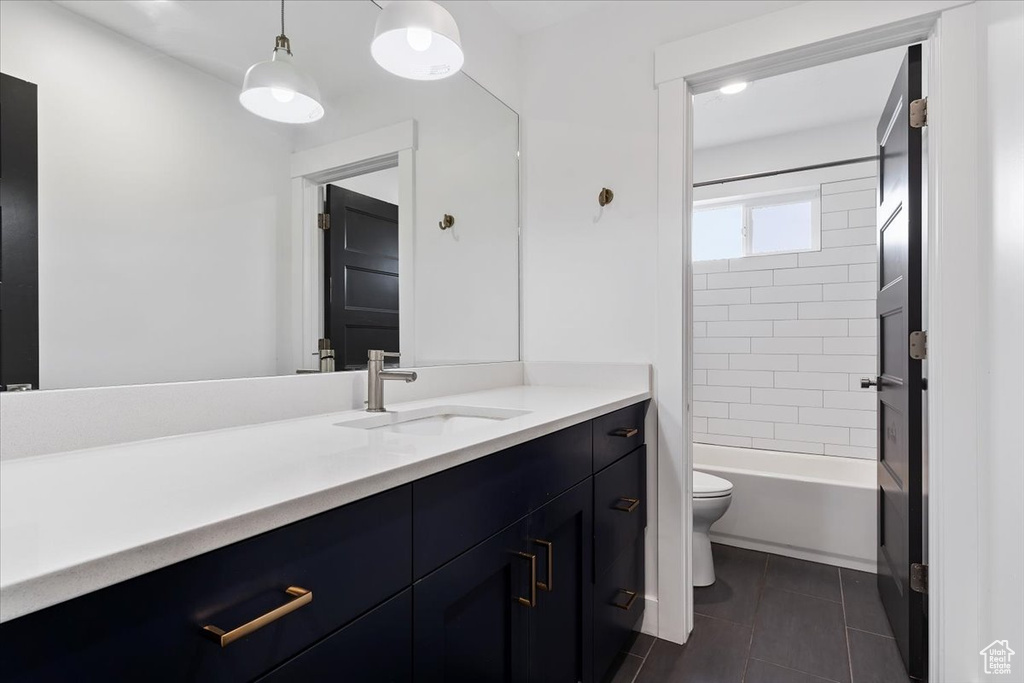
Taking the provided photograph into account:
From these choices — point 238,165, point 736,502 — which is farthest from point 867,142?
point 238,165

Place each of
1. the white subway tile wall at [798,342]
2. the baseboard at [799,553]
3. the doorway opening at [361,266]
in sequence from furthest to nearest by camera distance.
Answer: the white subway tile wall at [798,342], the baseboard at [799,553], the doorway opening at [361,266]

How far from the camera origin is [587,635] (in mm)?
1386

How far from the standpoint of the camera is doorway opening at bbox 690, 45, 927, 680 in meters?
1.73

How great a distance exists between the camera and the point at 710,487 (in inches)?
89.2

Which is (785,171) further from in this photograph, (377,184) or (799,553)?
(377,184)

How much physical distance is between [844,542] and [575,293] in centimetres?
177

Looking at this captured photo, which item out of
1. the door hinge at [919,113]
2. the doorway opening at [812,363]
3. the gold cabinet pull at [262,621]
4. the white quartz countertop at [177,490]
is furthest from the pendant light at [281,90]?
the door hinge at [919,113]

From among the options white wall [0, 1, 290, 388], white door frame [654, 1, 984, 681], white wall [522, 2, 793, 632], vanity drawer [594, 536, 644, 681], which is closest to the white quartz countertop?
white wall [0, 1, 290, 388]

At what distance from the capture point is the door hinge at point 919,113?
1585mm

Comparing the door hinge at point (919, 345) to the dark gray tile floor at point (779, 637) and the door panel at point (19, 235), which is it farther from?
the door panel at point (19, 235)

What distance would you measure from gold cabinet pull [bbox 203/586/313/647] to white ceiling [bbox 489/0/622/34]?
2205mm

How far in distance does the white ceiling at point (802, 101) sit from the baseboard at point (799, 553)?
2.30 meters

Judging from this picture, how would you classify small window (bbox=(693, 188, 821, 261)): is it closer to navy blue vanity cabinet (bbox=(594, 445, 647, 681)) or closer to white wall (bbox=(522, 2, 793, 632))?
white wall (bbox=(522, 2, 793, 632))

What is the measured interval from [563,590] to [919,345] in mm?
1324
